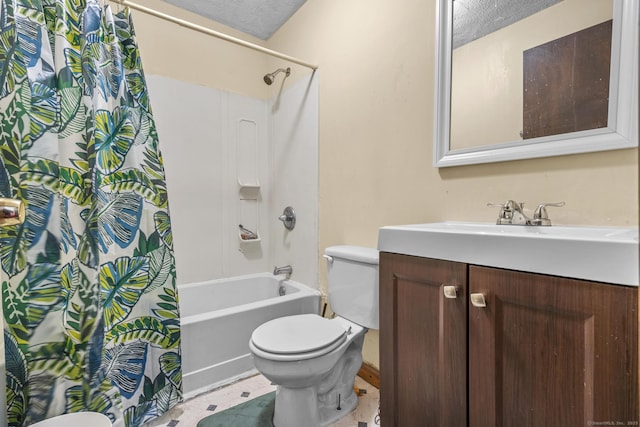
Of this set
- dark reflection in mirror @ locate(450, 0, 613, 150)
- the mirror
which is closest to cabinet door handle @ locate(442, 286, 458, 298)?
the mirror

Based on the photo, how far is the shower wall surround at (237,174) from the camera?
216 centimetres

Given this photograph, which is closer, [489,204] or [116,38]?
[489,204]

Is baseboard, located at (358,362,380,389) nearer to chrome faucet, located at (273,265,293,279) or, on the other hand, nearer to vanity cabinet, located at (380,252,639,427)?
vanity cabinet, located at (380,252,639,427)

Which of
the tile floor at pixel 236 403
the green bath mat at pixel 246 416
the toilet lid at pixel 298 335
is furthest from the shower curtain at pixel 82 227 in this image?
the toilet lid at pixel 298 335

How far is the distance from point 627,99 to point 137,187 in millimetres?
1861

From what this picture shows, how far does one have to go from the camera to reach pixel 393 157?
155 centimetres

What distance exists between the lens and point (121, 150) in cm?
136

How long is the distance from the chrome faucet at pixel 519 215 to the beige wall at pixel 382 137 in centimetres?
4

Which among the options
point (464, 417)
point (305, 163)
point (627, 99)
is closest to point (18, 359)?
point (464, 417)

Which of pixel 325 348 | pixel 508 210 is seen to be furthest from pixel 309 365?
pixel 508 210

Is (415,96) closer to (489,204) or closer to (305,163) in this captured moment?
(489,204)

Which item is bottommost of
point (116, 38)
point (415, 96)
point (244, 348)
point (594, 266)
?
point (244, 348)

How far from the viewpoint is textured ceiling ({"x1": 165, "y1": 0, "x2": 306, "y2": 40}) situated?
211 centimetres

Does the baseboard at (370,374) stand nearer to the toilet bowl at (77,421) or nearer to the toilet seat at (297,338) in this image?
the toilet seat at (297,338)
